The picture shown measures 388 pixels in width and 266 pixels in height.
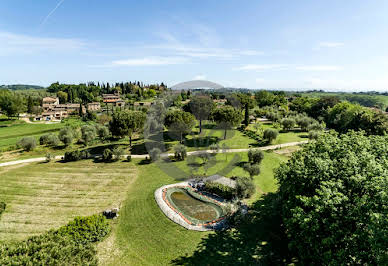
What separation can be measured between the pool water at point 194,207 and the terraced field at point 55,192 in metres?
7.39

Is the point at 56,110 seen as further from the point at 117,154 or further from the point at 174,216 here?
the point at 174,216

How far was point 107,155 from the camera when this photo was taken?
35.8 metres

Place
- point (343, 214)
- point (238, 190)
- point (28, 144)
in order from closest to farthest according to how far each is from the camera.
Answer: point (343, 214), point (238, 190), point (28, 144)

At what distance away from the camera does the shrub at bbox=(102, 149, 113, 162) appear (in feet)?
117

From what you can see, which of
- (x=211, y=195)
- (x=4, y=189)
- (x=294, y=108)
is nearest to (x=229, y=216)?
(x=211, y=195)

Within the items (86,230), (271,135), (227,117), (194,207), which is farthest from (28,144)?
(271,135)

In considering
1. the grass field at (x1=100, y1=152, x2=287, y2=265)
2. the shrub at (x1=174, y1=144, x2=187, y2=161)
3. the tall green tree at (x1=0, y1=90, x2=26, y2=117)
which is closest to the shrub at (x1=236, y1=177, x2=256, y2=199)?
the grass field at (x1=100, y1=152, x2=287, y2=265)

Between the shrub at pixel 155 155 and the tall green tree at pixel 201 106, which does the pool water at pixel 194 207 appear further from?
the tall green tree at pixel 201 106

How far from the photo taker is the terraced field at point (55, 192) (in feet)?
63.4

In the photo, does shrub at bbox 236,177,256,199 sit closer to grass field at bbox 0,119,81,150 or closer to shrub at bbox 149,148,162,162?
shrub at bbox 149,148,162,162

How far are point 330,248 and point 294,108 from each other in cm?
10572

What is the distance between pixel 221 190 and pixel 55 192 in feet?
74.1

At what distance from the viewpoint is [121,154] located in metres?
36.7

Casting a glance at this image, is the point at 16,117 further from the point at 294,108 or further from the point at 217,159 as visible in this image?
the point at 294,108
